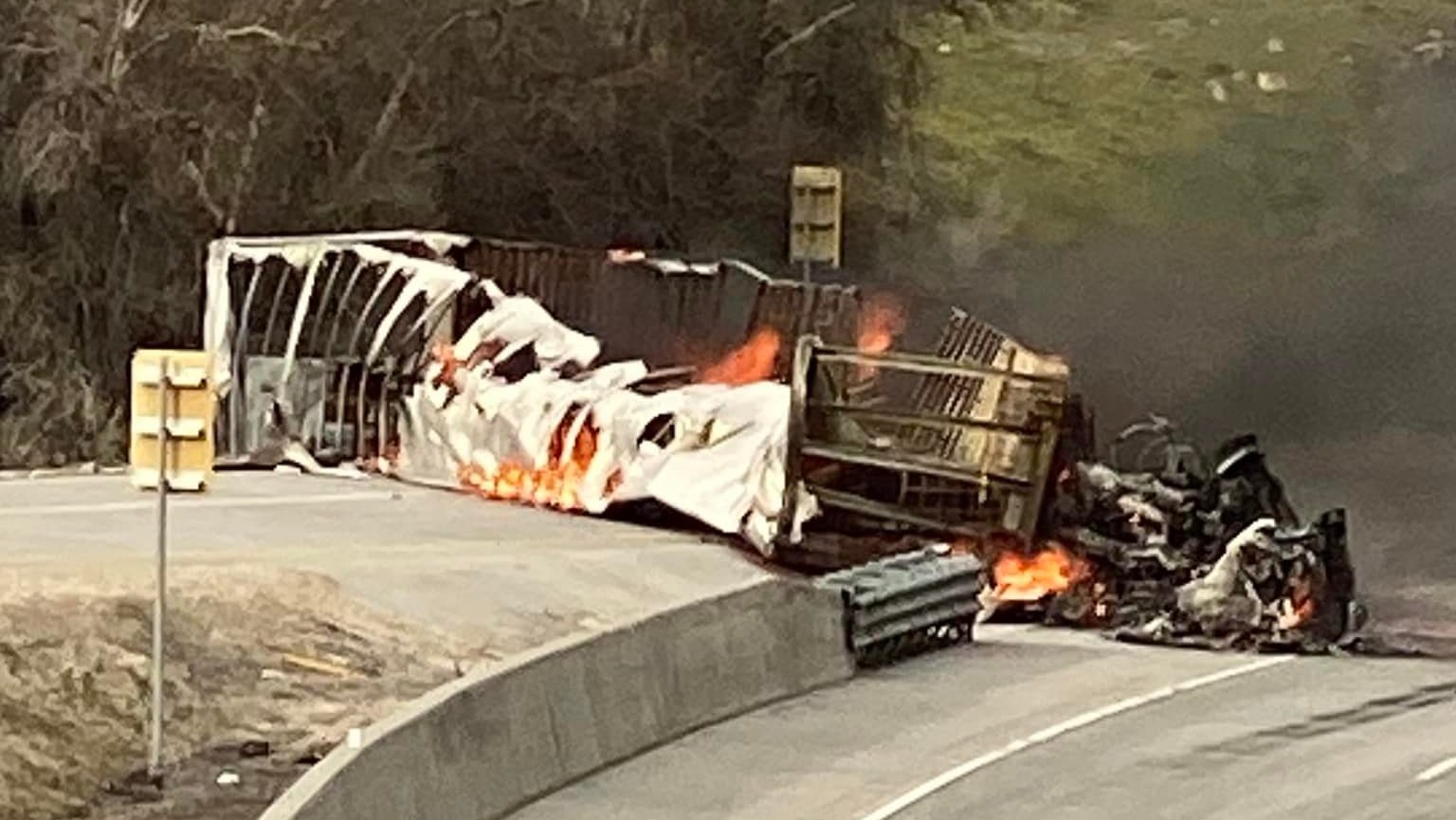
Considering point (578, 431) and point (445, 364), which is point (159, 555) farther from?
point (445, 364)

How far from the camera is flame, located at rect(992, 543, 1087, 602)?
2820cm

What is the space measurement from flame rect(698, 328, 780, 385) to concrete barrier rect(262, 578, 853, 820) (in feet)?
25.8

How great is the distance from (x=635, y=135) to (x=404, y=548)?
2130 centimetres

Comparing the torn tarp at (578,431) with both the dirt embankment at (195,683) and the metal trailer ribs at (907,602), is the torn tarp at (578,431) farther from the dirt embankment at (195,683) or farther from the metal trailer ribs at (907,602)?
the dirt embankment at (195,683)

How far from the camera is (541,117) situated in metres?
45.5

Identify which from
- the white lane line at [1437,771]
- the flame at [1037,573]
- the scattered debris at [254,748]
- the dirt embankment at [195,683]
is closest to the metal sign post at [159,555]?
the dirt embankment at [195,683]

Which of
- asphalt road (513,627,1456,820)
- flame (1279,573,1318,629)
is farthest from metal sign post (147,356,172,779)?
flame (1279,573,1318,629)

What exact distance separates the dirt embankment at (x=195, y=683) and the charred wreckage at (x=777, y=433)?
3.89m

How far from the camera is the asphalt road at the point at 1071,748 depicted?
1919 cm

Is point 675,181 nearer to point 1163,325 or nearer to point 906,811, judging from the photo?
point 1163,325

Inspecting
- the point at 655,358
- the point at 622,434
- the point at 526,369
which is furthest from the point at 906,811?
the point at 655,358

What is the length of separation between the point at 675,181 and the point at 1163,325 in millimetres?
12316

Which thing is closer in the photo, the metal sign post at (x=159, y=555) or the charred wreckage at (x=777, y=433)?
the metal sign post at (x=159, y=555)

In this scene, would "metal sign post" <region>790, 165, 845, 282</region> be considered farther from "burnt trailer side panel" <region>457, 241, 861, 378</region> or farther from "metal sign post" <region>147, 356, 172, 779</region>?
"metal sign post" <region>147, 356, 172, 779</region>
